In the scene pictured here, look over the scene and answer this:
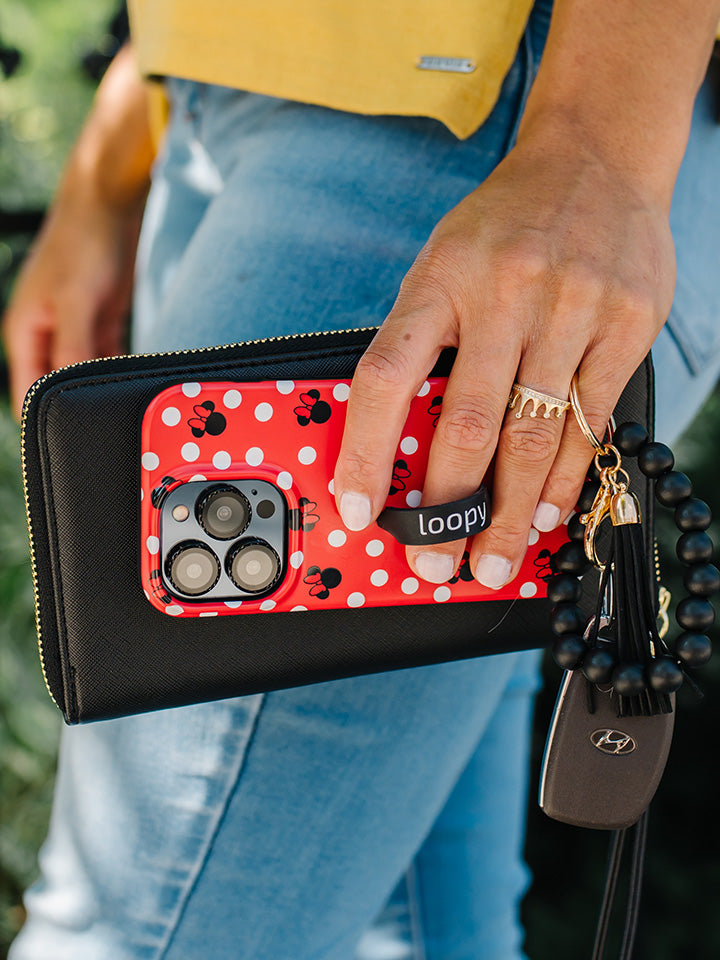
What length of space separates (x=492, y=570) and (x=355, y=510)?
118mm

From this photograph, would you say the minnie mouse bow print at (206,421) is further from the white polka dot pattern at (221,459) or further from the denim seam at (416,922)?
the denim seam at (416,922)

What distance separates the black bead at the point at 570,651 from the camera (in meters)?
0.65

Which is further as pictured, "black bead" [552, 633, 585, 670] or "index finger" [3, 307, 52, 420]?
"index finger" [3, 307, 52, 420]

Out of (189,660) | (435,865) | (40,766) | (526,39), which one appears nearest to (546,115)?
(526,39)

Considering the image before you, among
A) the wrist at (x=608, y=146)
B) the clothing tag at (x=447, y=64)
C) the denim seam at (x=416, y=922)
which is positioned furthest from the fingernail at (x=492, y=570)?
the denim seam at (x=416, y=922)

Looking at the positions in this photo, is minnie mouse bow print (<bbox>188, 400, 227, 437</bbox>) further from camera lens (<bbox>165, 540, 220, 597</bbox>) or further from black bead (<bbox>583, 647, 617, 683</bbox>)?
black bead (<bbox>583, 647, 617, 683</bbox>)

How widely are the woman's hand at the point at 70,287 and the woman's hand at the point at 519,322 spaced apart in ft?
2.31

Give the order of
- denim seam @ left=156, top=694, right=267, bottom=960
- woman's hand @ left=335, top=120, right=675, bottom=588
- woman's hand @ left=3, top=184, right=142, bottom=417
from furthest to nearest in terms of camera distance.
A: woman's hand @ left=3, top=184, right=142, bottom=417 < denim seam @ left=156, top=694, right=267, bottom=960 < woman's hand @ left=335, top=120, right=675, bottom=588

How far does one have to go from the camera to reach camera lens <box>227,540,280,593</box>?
675 millimetres

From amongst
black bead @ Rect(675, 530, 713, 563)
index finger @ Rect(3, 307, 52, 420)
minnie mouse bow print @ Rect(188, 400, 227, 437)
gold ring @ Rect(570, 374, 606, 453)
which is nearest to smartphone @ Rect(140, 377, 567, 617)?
minnie mouse bow print @ Rect(188, 400, 227, 437)

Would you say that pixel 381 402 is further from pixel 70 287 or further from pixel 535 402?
pixel 70 287

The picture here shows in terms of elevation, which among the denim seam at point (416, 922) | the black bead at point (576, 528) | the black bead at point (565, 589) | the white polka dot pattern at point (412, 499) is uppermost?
the white polka dot pattern at point (412, 499)

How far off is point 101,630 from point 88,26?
199cm

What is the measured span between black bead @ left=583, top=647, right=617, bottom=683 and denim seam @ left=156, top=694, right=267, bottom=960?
0.87ft
